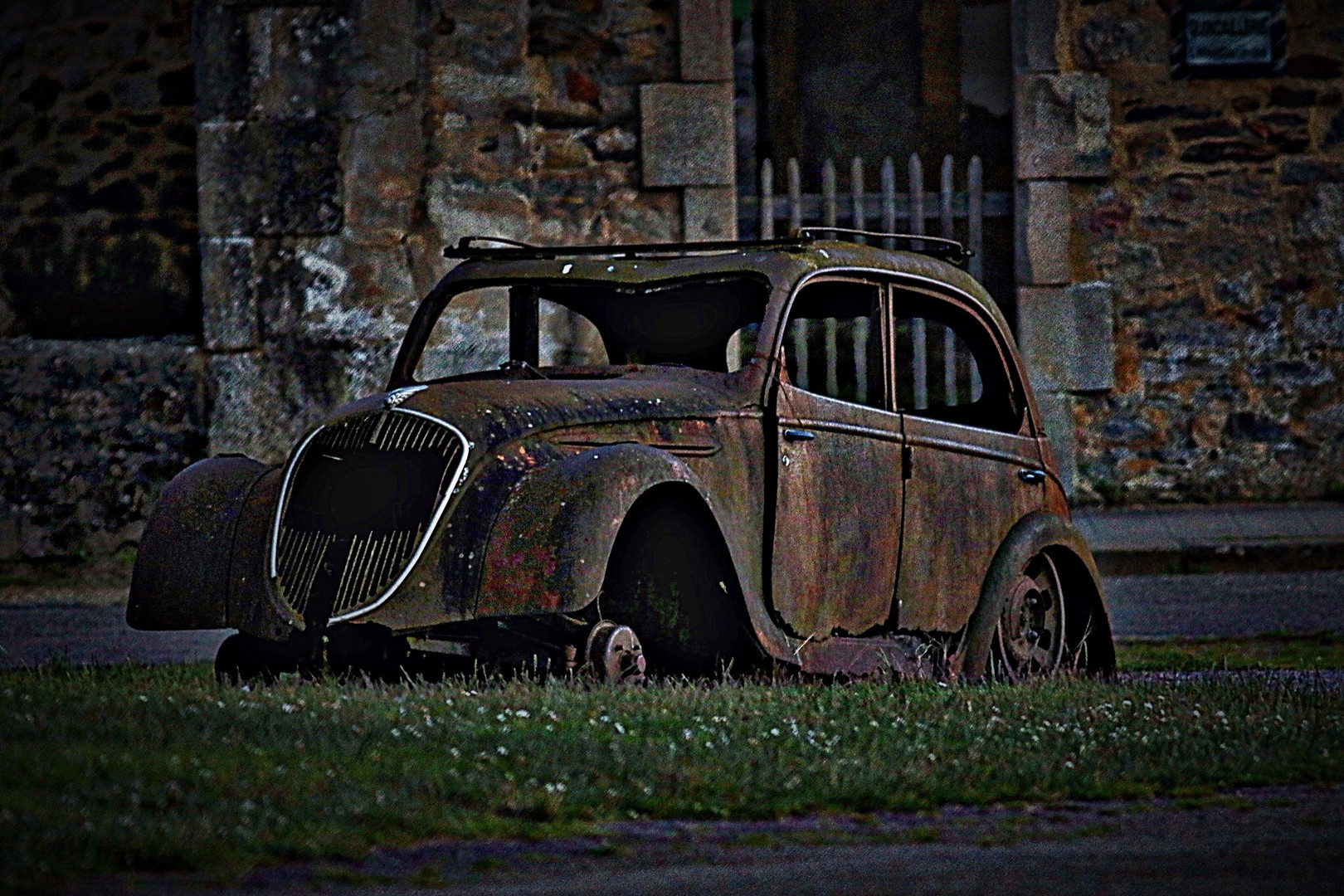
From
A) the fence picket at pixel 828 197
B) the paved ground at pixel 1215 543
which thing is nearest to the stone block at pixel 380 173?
the fence picket at pixel 828 197

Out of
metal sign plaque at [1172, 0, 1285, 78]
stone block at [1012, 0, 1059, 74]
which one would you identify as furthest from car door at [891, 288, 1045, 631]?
metal sign plaque at [1172, 0, 1285, 78]

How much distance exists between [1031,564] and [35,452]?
24.2ft

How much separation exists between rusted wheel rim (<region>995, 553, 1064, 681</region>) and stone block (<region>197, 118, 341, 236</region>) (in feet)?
20.9

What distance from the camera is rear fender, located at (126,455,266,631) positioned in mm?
6863

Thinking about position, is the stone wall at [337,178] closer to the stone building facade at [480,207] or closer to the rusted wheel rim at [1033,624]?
the stone building facade at [480,207]

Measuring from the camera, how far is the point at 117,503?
13.5 meters

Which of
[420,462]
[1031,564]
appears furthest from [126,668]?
[1031,564]

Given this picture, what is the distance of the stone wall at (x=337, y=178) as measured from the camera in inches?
532

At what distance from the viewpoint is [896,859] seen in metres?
4.69

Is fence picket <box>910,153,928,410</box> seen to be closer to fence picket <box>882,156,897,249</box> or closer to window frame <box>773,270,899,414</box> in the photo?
fence picket <box>882,156,897,249</box>

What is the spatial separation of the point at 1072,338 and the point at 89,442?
6.43 metres

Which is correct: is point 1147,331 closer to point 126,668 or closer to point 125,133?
point 125,133

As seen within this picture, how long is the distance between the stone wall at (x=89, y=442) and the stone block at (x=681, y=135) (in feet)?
10.6

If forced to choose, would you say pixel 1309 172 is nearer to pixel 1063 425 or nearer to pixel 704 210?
pixel 1063 425
